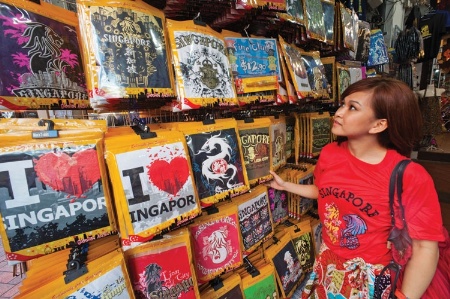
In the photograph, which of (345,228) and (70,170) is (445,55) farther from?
(70,170)

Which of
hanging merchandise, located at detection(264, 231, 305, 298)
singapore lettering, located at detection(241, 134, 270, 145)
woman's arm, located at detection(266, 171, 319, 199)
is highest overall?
singapore lettering, located at detection(241, 134, 270, 145)

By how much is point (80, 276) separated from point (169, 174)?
1.37ft

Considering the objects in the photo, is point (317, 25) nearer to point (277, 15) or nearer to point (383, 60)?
point (277, 15)

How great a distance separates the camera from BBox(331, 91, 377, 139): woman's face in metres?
0.97

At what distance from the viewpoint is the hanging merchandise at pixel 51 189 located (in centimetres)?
63

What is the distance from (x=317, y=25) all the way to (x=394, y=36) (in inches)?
122

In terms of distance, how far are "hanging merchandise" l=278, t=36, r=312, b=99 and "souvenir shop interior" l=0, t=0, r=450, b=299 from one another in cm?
1

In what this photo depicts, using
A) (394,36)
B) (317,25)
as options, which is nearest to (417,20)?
(394,36)

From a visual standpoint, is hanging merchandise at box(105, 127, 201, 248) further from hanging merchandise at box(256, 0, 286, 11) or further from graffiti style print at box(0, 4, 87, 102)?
hanging merchandise at box(256, 0, 286, 11)

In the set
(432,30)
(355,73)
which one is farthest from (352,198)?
(432,30)

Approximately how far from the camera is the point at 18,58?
2.22ft

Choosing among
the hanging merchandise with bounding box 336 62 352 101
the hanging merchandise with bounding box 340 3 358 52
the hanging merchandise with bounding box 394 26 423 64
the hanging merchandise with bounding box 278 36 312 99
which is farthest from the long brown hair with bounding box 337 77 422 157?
the hanging merchandise with bounding box 394 26 423 64

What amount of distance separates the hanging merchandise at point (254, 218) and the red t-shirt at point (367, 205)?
360 mm

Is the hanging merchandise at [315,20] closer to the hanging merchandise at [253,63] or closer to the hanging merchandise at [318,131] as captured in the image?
the hanging merchandise at [253,63]
